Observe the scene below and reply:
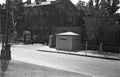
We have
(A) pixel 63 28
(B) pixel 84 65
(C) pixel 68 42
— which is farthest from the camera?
(A) pixel 63 28

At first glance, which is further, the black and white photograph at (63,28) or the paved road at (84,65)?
the black and white photograph at (63,28)

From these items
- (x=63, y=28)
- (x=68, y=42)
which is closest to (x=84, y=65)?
(x=68, y=42)

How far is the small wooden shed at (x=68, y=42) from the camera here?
23.0 m

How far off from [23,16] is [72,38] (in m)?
26.0

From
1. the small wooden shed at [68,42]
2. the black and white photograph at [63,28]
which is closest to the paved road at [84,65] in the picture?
the black and white photograph at [63,28]

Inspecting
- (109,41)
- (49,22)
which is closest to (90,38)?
(109,41)

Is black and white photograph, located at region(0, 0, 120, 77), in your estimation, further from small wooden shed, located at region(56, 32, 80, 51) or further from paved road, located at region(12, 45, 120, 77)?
paved road, located at region(12, 45, 120, 77)

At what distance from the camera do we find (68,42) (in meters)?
23.3

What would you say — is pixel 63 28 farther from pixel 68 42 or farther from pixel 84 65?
pixel 84 65

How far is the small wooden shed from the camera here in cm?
2303

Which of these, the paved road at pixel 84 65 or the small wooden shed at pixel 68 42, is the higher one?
the small wooden shed at pixel 68 42

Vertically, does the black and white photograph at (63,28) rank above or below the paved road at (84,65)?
above

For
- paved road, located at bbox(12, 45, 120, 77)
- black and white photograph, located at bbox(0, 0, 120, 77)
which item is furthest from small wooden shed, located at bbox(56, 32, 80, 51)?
paved road, located at bbox(12, 45, 120, 77)

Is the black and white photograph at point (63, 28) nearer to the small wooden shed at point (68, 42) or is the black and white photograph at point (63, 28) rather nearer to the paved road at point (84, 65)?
the small wooden shed at point (68, 42)
